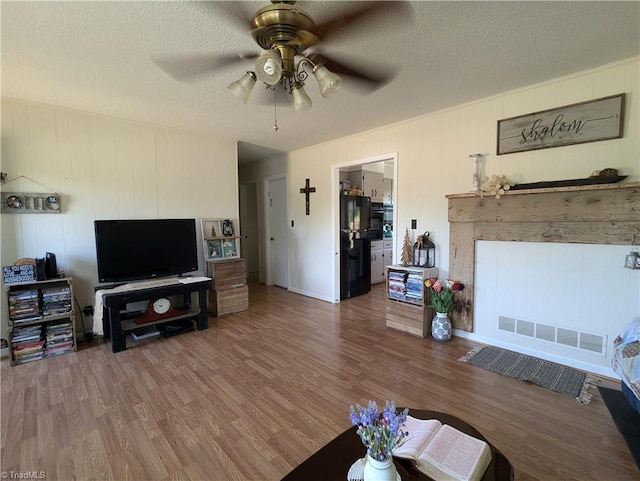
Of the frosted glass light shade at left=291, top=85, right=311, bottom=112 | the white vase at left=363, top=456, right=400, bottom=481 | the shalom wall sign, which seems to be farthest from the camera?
the shalom wall sign

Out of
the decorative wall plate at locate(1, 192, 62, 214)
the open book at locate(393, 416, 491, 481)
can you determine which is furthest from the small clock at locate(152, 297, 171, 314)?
the open book at locate(393, 416, 491, 481)

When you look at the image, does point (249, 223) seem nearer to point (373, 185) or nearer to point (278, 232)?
point (278, 232)

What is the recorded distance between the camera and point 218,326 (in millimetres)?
3682

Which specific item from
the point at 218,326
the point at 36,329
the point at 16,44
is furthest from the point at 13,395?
the point at 16,44

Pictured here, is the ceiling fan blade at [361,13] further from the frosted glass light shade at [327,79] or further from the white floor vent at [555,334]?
the white floor vent at [555,334]

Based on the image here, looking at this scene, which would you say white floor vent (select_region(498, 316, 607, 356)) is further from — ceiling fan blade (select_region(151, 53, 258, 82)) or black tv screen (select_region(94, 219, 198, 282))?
black tv screen (select_region(94, 219, 198, 282))

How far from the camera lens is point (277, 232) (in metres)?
5.77

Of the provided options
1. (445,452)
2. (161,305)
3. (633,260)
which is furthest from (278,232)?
(445,452)

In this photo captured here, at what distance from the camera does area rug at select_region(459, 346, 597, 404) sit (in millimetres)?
2258

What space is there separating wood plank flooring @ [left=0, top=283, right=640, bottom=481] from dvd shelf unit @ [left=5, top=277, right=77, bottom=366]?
123mm

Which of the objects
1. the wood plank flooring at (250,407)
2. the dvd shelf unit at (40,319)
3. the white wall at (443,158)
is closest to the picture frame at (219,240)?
the wood plank flooring at (250,407)

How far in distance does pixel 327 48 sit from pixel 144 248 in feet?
9.42

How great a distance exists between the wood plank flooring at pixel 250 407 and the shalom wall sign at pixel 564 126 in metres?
2.02

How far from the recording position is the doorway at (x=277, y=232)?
220 inches
